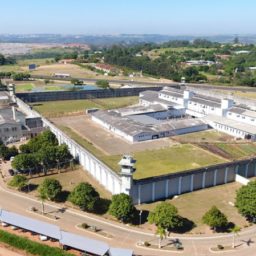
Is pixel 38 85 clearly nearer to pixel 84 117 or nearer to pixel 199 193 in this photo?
pixel 84 117

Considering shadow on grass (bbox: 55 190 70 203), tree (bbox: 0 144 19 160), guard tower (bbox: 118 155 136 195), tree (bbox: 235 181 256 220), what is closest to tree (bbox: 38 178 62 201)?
shadow on grass (bbox: 55 190 70 203)

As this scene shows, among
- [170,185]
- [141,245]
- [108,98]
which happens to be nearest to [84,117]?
[108,98]

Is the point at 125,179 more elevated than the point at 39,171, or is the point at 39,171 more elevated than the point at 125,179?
the point at 125,179

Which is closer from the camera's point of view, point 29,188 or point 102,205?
point 102,205

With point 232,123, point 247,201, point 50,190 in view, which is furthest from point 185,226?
point 232,123

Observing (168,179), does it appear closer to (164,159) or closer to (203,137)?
(164,159)
